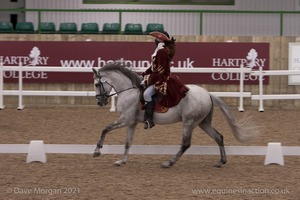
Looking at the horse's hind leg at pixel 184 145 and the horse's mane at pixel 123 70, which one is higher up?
the horse's mane at pixel 123 70

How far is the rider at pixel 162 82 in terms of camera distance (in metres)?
10.4

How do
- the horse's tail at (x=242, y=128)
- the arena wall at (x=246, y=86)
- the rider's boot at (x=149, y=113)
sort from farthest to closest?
the arena wall at (x=246, y=86)
the horse's tail at (x=242, y=128)
the rider's boot at (x=149, y=113)

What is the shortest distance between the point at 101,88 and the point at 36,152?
1.42m

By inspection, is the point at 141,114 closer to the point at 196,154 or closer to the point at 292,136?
the point at 196,154

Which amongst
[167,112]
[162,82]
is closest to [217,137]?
[167,112]

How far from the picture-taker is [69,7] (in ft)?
78.6

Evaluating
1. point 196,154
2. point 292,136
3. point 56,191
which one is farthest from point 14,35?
point 56,191

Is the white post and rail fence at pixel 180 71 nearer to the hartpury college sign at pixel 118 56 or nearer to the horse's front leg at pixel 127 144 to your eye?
the hartpury college sign at pixel 118 56

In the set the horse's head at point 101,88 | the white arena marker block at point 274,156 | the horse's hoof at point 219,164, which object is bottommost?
the horse's hoof at point 219,164

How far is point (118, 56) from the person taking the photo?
64.3ft

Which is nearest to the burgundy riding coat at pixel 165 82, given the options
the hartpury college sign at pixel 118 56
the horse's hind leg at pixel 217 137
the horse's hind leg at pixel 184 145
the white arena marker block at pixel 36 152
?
the horse's hind leg at pixel 184 145

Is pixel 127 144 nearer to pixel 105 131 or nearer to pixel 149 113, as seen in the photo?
pixel 105 131

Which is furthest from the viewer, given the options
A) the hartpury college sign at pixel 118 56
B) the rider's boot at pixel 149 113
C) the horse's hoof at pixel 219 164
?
the hartpury college sign at pixel 118 56

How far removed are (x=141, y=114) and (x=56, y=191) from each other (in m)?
2.54
